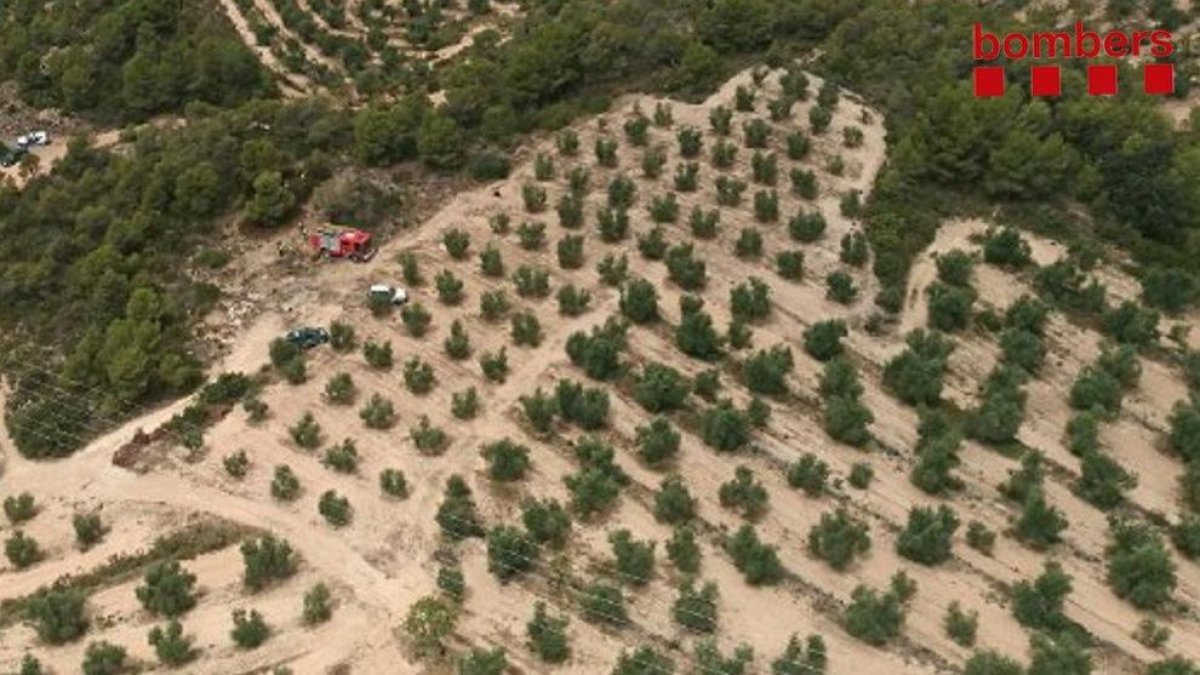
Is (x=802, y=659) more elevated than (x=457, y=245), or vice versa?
(x=457, y=245)

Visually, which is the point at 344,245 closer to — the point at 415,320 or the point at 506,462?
the point at 415,320

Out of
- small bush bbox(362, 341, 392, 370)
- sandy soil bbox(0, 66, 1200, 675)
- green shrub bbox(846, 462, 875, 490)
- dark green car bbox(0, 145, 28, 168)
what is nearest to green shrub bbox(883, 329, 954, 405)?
sandy soil bbox(0, 66, 1200, 675)

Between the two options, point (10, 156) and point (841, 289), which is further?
A: point (10, 156)

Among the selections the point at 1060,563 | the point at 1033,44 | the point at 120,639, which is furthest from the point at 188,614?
the point at 1033,44

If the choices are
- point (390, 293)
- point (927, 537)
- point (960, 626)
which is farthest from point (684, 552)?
point (390, 293)

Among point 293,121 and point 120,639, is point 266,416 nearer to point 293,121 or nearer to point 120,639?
point 120,639

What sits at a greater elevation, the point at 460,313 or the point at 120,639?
the point at 460,313
